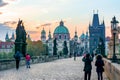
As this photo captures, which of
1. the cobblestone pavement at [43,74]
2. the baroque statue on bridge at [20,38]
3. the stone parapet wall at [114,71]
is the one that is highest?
the baroque statue on bridge at [20,38]

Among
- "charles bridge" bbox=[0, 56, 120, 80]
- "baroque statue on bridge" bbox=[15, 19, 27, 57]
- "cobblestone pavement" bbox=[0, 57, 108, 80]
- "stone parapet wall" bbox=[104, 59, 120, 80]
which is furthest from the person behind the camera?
"baroque statue on bridge" bbox=[15, 19, 27, 57]

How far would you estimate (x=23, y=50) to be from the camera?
50.4 meters

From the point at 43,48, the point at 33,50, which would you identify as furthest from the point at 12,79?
the point at 43,48

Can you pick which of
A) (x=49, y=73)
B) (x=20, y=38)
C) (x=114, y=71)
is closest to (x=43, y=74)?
(x=49, y=73)

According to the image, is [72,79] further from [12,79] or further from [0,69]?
[0,69]

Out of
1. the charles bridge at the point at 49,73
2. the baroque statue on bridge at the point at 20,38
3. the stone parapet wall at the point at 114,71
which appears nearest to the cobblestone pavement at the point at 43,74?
the charles bridge at the point at 49,73

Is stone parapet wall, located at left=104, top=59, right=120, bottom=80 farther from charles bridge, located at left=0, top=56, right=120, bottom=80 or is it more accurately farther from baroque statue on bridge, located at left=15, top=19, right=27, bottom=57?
baroque statue on bridge, located at left=15, top=19, right=27, bottom=57

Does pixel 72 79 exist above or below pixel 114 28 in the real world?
below

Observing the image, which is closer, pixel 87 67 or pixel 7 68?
pixel 87 67

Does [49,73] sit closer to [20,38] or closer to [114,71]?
[114,71]

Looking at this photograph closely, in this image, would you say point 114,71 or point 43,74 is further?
point 43,74

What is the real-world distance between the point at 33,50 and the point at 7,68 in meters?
139

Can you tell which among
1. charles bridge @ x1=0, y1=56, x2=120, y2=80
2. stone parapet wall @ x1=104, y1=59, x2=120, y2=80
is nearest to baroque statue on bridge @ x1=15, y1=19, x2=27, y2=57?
charles bridge @ x1=0, y1=56, x2=120, y2=80

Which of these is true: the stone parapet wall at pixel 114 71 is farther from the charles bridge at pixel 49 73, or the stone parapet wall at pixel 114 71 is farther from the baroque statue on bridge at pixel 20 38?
the baroque statue on bridge at pixel 20 38
